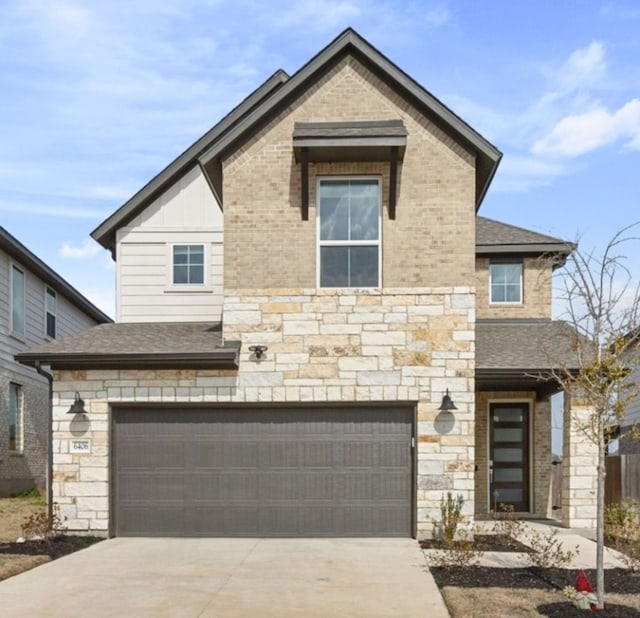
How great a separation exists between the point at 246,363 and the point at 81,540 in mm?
3831

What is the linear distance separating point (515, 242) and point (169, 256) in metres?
7.77

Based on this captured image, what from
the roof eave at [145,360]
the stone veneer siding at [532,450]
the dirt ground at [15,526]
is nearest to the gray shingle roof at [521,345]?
the stone veneer siding at [532,450]

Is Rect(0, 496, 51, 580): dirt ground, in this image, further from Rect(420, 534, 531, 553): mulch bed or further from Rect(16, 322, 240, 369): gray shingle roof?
Rect(420, 534, 531, 553): mulch bed

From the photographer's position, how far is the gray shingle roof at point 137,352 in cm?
1234

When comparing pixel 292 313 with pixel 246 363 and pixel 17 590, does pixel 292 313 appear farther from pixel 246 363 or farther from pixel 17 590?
pixel 17 590

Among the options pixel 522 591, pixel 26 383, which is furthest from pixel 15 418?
pixel 522 591

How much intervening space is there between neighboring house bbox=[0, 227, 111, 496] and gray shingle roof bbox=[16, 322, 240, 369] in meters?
6.68

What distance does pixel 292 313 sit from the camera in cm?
1267

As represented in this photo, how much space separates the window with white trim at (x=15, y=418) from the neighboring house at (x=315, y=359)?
898cm

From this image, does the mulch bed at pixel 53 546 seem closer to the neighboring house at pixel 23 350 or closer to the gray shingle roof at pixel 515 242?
the neighboring house at pixel 23 350

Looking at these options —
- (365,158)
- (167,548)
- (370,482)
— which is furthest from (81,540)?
(365,158)

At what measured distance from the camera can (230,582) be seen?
909 cm

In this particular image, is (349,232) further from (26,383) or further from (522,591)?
(26,383)

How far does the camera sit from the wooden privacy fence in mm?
16578
